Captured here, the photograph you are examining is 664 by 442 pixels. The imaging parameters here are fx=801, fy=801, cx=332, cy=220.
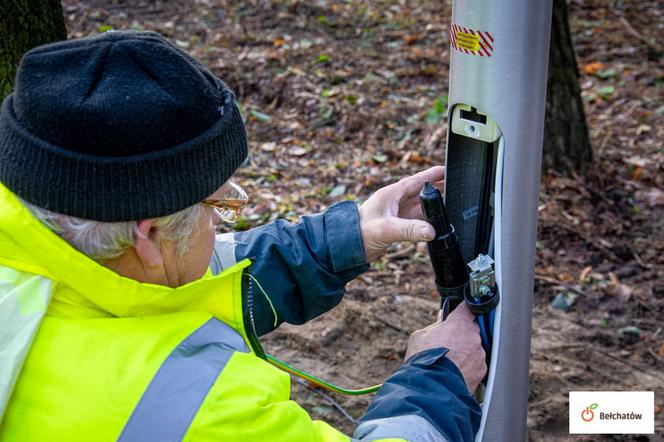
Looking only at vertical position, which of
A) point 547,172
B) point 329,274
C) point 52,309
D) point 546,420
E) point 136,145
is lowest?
point 546,420

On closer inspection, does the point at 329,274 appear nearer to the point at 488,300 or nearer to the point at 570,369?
the point at 488,300

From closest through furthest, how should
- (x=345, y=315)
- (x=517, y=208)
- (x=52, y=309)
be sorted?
(x=52, y=309) < (x=517, y=208) < (x=345, y=315)

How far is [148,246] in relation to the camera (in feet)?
5.07

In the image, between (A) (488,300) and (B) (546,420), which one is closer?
(A) (488,300)

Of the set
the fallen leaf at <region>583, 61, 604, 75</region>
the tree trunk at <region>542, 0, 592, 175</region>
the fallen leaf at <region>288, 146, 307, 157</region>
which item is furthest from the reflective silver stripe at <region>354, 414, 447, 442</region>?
the fallen leaf at <region>583, 61, 604, 75</region>

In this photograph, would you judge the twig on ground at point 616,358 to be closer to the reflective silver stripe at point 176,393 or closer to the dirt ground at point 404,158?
the dirt ground at point 404,158

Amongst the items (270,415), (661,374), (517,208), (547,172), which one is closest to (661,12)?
(547,172)

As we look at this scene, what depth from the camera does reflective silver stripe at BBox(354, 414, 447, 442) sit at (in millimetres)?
1651

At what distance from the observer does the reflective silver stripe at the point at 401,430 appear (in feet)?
5.42

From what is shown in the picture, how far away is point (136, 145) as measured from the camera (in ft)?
4.60

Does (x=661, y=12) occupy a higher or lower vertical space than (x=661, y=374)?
higher

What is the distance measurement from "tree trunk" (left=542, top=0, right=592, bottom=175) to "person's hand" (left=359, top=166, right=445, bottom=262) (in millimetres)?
2432

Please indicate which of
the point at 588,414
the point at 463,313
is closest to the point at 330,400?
the point at 588,414

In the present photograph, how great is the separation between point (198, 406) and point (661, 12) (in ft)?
21.8
